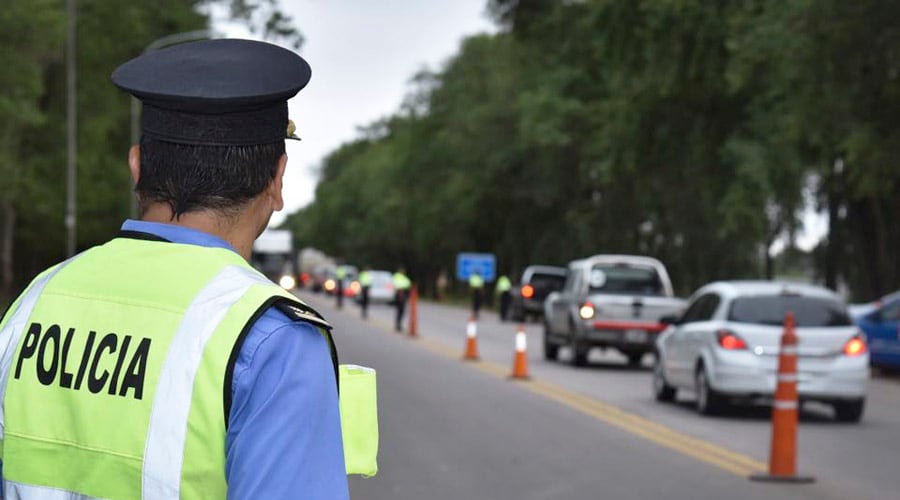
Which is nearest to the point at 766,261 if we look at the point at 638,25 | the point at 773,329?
the point at 638,25

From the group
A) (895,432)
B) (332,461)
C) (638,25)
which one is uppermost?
(638,25)

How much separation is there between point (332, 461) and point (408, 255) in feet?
382

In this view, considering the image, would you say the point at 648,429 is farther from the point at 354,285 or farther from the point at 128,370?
the point at 354,285

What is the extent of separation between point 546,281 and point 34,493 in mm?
52299

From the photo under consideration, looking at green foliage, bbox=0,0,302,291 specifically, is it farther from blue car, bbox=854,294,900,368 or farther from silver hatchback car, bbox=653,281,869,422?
silver hatchback car, bbox=653,281,869,422

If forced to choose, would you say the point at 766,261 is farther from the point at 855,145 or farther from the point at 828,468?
the point at 828,468

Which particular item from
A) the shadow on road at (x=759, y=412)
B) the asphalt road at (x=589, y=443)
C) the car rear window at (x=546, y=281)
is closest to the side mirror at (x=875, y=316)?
the asphalt road at (x=589, y=443)

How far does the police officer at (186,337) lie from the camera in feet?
7.95

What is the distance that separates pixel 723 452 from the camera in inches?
589

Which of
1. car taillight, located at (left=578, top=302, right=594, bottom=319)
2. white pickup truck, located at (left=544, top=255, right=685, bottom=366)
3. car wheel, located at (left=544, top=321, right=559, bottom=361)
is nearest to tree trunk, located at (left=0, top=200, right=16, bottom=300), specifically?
car wheel, located at (left=544, top=321, right=559, bottom=361)

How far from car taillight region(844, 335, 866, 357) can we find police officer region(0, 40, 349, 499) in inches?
636

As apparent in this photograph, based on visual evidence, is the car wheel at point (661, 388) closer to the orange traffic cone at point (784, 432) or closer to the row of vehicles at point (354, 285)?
the orange traffic cone at point (784, 432)

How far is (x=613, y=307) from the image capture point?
27734 mm

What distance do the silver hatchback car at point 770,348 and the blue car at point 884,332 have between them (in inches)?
338
